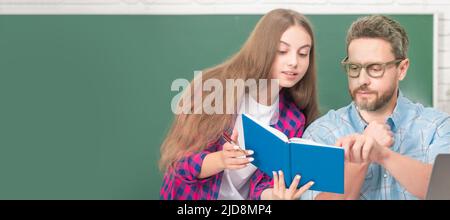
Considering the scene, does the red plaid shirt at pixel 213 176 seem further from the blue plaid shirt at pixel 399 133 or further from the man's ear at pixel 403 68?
the man's ear at pixel 403 68

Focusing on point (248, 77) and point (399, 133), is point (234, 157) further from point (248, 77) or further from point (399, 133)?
point (399, 133)

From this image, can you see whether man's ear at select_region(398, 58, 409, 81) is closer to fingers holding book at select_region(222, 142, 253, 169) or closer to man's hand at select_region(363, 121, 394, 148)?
man's hand at select_region(363, 121, 394, 148)

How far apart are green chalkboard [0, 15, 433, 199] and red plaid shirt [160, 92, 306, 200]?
9 cm

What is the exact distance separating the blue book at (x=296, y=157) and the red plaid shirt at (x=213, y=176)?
6 cm

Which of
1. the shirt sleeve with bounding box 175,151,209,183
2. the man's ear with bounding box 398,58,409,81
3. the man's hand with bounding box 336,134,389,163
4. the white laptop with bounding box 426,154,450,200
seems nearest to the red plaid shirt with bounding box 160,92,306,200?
the shirt sleeve with bounding box 175,151,209,183

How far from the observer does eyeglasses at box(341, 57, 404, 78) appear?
2.33 m

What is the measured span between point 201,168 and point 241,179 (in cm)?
15

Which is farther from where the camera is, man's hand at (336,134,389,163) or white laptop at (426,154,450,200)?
man's hand at (336,134,389,163)

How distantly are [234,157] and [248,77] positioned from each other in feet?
A: 0.93

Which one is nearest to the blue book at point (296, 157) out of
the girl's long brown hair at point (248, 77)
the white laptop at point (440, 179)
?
the girl's long brown hair at point (248, 77)

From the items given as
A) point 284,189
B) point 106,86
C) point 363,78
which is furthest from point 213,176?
point 363,78

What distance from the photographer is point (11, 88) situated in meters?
2.44

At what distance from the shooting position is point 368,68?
2332 millimetres

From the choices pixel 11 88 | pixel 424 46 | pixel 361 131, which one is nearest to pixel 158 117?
pixel 11 88
